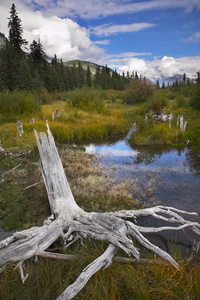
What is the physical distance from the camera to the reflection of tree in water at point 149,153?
27.6 ft

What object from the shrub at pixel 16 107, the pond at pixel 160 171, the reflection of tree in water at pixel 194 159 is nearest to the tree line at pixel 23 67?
the shrub at pixel 16 107

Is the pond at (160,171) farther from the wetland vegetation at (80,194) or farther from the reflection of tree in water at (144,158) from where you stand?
the wetland vegetation at (80,194)

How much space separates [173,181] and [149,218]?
7.89 ft

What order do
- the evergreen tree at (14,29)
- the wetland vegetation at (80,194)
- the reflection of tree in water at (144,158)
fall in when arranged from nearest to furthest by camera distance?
the wetland vegetation at (80,194)
the reflection of tree in water at (144,158)
the evergreen tree at (14,29)

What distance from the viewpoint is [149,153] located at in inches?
369

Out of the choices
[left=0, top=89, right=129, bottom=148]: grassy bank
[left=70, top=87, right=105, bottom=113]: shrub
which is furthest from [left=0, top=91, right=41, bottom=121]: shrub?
[left=70, top=87, right=105, bottom=113]: shrub

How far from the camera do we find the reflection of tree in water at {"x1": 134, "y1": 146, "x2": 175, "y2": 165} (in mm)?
8406

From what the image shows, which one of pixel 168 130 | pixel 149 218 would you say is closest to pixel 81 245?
pixel 149 218

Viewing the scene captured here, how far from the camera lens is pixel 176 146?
33.4 feet

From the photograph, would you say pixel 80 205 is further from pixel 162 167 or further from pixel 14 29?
pixel 14 29

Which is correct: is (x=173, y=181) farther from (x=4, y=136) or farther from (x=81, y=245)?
(x=4, y=136)

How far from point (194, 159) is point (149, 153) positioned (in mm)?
2091

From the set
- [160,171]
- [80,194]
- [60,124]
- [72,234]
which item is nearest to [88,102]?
[60,124]

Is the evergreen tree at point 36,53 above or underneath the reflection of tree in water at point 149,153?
above
